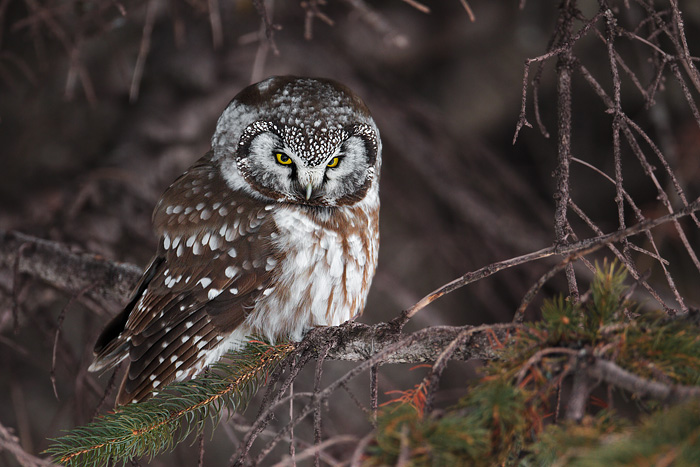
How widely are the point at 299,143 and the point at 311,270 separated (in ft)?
1.51

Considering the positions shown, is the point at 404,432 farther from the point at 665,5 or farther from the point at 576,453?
the point at 665,5

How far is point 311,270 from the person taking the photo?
1.99 meters

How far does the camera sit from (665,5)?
3.09m

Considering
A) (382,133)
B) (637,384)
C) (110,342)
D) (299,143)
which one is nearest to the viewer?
(637,384)

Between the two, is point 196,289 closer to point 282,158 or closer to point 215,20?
point 282,158

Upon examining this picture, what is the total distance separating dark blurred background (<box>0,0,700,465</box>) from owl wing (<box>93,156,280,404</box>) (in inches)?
23.2

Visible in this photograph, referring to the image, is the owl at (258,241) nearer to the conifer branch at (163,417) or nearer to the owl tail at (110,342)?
the owl tail at (110,342)

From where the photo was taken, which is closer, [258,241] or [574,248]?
[574,248]

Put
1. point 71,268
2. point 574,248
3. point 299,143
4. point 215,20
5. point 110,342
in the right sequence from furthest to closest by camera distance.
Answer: point 71,268 → point 215,20 → point 110,342 → point 299,143 → point 574,248

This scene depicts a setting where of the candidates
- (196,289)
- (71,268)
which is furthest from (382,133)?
(71,268)

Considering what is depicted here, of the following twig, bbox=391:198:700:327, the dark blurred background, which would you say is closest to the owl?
the dark blurred background

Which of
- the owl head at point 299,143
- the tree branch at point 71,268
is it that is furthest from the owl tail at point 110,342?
the owl head at point 299,143

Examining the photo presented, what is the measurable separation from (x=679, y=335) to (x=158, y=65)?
335 centimetres

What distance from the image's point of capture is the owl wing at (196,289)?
1.87 m
